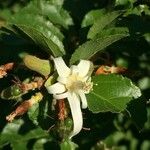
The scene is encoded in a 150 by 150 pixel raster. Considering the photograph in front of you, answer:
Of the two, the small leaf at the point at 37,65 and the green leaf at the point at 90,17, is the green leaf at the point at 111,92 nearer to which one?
the small leaf at the point at 37,65

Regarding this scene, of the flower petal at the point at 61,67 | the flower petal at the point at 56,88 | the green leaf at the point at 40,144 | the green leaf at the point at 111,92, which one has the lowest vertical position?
the green leaf at the point at 40,144

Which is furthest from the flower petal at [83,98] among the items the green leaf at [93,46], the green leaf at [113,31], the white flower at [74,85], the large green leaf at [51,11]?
the large green leaf at [51,11]

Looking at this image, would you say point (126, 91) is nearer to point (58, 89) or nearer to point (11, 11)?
point (58, 89)

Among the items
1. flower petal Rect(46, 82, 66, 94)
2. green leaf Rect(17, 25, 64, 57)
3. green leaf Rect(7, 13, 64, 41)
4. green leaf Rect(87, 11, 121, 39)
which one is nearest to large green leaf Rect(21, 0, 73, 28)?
green leaf Rect(7, 13, 64, 41)

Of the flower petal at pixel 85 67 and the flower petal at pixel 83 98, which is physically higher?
the flower petal at pixel 85 67

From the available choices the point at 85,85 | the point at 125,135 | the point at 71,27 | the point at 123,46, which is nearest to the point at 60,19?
the point at 71,27

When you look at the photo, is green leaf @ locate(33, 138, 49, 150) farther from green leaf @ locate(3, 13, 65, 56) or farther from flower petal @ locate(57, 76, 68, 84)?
flower petal @ locate(57, 76, 68, 84)
